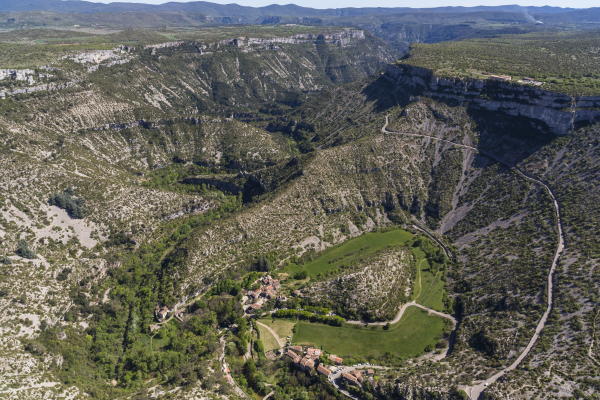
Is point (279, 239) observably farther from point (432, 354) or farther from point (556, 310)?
point (556, 310)

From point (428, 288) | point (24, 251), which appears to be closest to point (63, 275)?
point (24, 251)

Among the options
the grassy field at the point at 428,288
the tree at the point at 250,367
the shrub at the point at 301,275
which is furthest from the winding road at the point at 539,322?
the shrub at the point at 301,275

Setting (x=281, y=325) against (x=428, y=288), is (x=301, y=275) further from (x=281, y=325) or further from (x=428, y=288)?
(x=428, y=288)

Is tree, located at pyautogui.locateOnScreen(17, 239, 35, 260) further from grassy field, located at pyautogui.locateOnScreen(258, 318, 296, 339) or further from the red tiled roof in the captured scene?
the red tiled roof

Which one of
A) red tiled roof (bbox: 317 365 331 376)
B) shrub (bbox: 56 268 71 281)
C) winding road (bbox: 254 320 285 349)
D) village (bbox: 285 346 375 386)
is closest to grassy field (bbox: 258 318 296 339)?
winding road (bbox: 254 320 285 349)

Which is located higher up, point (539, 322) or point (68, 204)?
point (68, 204)

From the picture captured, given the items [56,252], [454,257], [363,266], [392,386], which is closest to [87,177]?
[56,252]

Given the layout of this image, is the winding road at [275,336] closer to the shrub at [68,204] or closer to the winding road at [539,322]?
the winding road at [539,322]
